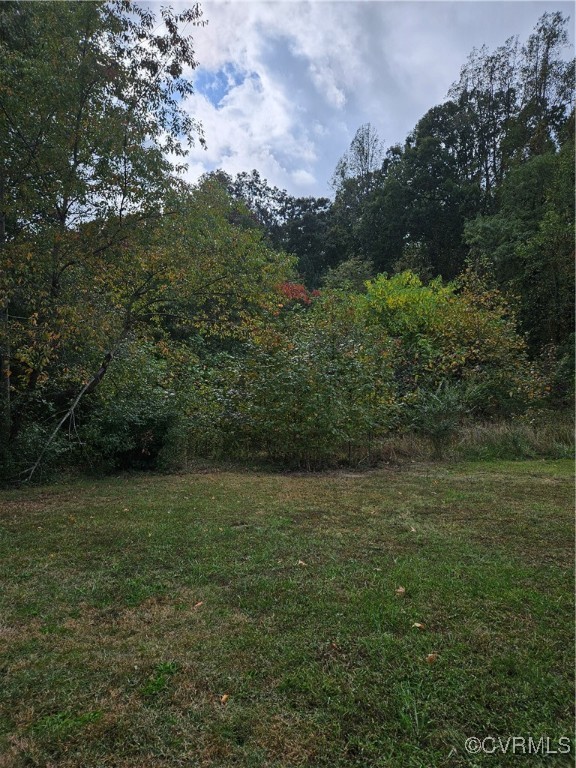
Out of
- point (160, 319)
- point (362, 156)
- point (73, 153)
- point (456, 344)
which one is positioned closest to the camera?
point (73, 153)

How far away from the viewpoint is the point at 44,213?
18.2 feet

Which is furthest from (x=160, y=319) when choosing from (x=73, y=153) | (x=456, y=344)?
(x=456, y=344)

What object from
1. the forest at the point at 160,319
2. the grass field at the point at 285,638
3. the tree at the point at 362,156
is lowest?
the grass field at the point at 285,638

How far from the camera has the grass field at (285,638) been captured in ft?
4.91

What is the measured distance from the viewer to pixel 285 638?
2.06m

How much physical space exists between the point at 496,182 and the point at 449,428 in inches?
717

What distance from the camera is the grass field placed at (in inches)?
58.9

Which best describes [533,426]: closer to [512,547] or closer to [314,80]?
[512,547]

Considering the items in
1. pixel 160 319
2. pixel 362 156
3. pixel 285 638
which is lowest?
pixel 285 638

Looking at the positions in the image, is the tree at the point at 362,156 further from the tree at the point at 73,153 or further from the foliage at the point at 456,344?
the tree at the point at 73,153

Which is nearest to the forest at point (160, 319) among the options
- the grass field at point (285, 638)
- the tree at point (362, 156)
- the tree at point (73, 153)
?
the tree at point (73, 153)

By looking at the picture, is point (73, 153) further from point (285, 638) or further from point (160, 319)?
point (285, 638)

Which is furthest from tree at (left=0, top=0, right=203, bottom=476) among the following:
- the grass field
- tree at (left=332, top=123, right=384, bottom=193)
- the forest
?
tree at (left=332, top=123, right=384, bottom=193)

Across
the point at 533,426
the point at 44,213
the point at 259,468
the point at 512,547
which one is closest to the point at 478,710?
the point at 512,547
